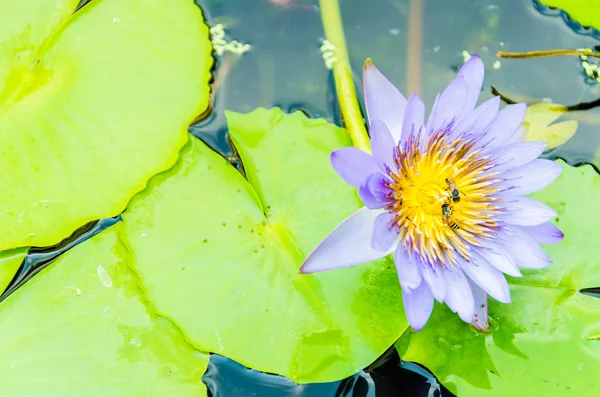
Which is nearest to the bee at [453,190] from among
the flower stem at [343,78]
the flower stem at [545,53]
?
the flower stem at [343,78]

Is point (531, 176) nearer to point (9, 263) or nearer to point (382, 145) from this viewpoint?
point (382, 145)

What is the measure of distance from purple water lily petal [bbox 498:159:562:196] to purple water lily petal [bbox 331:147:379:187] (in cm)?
49

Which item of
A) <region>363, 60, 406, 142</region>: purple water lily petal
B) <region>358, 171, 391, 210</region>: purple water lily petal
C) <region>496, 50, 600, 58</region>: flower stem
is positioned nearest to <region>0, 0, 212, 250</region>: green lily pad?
<region>363, 60, 406, 142</region>: purple water lily petal

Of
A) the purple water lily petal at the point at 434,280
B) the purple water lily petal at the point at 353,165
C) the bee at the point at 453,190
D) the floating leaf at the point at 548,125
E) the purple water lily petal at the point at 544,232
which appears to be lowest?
the floating leaf at the point at 548,125

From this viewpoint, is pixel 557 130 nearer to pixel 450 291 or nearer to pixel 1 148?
pixel 450 291

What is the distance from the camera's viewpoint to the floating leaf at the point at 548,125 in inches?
86.4

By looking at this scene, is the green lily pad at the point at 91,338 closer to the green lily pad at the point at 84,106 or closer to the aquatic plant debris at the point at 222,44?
the green lily pad at the point at 84,106

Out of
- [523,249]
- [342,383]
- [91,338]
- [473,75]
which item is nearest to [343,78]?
[473,75]

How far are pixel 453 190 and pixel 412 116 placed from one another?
337mm

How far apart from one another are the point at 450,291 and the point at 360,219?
0.36m

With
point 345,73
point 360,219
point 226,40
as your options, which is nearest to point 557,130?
point 345,73

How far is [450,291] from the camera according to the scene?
1.58m

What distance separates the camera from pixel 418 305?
155 centimetres

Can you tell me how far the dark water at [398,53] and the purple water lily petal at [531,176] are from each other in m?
0.63
